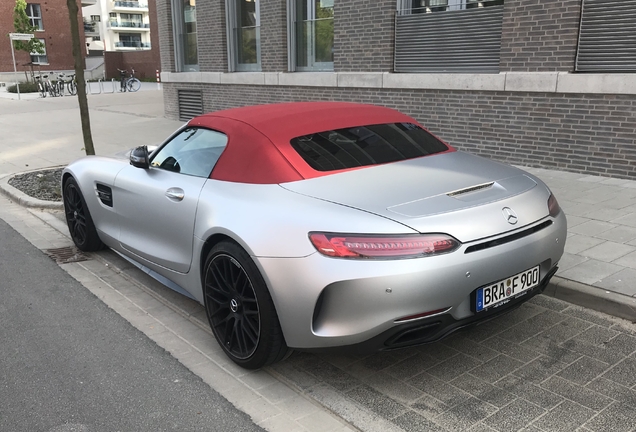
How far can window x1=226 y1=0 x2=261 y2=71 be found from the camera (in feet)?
44.3

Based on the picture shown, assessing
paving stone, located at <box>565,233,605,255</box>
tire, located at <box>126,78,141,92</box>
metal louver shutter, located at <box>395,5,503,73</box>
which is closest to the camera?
paving stone, located at <box>565,233,605,255</box>

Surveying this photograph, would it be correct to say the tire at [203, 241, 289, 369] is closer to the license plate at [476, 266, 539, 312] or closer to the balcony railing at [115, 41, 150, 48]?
the license plate at [476, 266, 539, 312]

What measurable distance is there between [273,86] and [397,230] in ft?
35.2

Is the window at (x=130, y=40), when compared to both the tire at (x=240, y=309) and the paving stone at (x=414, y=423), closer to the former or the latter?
the tire at (x=240, y=309)

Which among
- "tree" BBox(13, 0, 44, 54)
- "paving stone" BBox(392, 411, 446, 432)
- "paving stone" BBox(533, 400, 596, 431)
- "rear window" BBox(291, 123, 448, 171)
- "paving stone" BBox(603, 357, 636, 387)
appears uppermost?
"tree" BBox(13, 0, 44, 54)

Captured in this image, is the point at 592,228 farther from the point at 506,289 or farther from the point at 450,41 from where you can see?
the point at 450,41

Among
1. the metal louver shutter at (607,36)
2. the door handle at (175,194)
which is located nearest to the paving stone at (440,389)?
the door handle at (175,194)

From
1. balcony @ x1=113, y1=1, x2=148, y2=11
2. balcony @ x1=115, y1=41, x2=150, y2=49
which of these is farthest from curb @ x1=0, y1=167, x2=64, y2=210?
balcony @ x1=113, y1=1, x2=148, y2=11

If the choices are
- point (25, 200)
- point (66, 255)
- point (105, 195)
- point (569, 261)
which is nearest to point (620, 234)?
point (569, 261)

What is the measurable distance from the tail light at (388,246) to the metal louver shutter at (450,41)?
22.4 feet

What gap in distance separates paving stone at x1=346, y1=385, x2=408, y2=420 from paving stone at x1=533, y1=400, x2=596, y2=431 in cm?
68

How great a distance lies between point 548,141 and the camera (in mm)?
8328

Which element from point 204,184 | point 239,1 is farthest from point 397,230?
point 239,1

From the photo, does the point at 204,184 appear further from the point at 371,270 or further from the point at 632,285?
the point at 632,285
